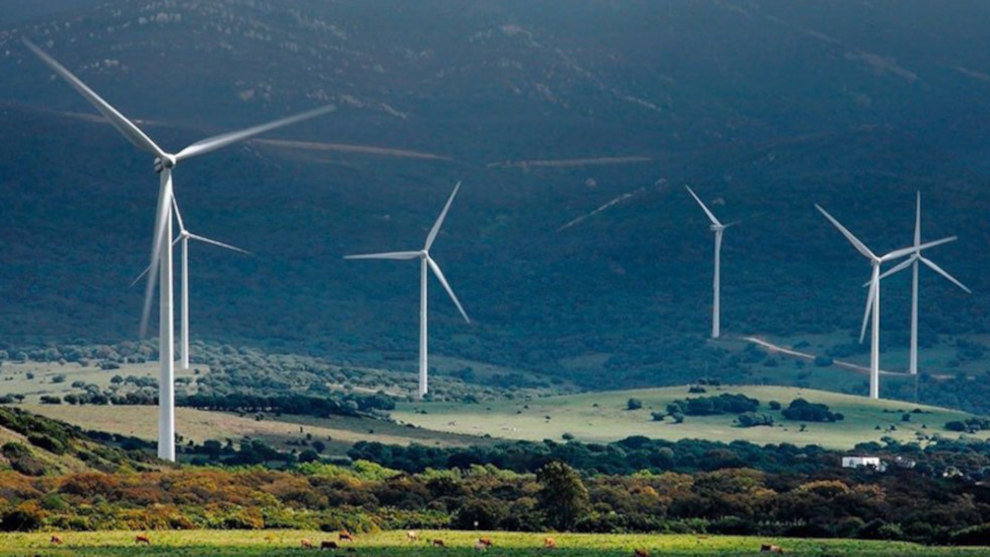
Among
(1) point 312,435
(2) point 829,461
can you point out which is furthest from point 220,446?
(2) point 829,461

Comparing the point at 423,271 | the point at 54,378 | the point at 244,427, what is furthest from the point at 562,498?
the point at 54,378

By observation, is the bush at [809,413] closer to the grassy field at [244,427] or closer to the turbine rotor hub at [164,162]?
the grassy field at [244,427]

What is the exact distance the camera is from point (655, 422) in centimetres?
16938

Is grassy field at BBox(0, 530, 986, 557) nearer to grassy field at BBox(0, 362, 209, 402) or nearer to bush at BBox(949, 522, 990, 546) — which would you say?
bush at BBox(949, 522, 990, 546)

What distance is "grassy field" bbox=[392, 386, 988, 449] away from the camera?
159 meters

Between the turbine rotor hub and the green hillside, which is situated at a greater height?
the turbine rotor hub

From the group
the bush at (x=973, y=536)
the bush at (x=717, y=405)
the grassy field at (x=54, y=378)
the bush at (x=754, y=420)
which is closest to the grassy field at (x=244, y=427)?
the bush at (x=754, y=420)

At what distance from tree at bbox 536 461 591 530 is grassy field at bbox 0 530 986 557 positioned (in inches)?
155

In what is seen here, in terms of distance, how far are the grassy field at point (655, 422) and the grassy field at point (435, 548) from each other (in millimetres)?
78004

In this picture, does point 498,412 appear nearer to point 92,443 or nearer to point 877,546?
point 92,443

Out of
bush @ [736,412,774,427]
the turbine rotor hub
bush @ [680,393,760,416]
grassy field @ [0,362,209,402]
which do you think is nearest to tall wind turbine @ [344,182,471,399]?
bush @ [680,393,760,416]

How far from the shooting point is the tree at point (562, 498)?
3147 inches

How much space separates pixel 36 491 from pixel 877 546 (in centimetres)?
2809

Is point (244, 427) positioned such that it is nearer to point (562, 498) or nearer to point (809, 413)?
point (809, 413)
